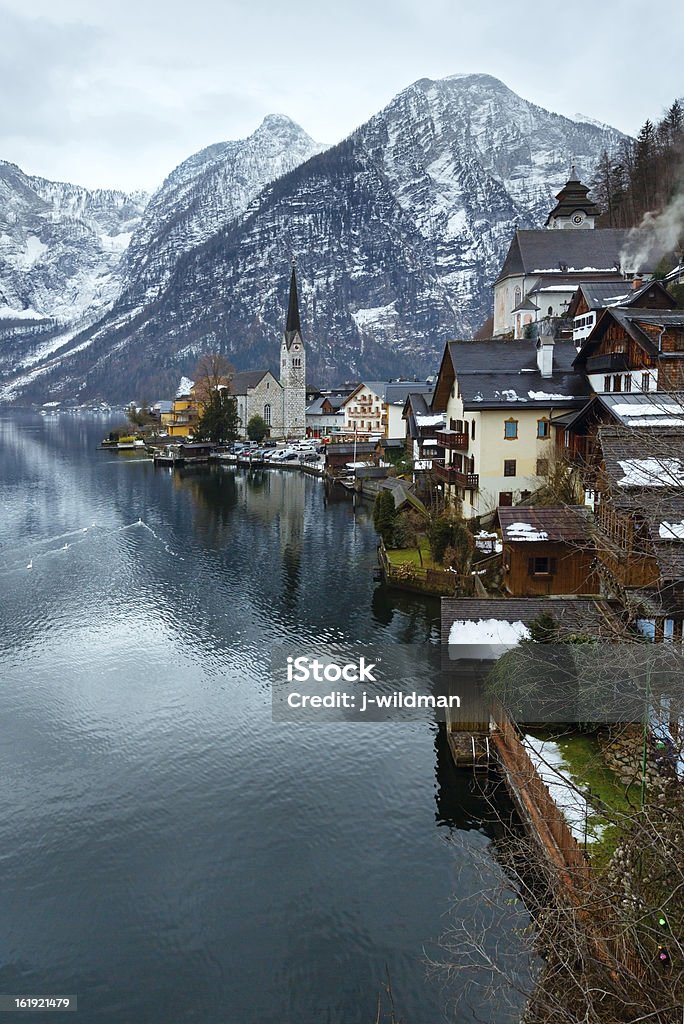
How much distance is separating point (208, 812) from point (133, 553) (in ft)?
93.3

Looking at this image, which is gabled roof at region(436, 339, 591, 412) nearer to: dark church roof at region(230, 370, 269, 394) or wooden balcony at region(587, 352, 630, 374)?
wooden balcony at region(587, 352, 630, 374)

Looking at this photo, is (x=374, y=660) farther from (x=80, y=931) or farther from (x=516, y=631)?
(x=80, y=931)

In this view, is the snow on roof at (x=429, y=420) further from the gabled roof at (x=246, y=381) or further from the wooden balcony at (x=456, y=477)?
the gabled roof at (x=246, y=381)

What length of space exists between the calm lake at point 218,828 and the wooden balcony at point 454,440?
32.4 ft

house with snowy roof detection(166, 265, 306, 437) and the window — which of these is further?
house with snowy roof detection(166, 265, 306, 437)

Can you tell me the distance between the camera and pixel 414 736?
21.4 meters

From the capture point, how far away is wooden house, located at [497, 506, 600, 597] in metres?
27.8

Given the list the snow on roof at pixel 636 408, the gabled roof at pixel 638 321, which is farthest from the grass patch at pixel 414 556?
the gabled roof at pixel 638 321

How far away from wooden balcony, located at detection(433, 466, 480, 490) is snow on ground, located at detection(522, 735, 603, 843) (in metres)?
20.9

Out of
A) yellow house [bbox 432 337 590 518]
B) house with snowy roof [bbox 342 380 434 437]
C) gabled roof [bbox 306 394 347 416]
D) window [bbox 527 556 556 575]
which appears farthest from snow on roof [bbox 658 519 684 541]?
gabled roof [bbox 306 394 347 416]

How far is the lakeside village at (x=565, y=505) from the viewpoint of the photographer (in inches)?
539

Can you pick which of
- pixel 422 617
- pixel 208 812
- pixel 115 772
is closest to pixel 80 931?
pixel 208 812

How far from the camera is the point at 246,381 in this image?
12006 centimetres

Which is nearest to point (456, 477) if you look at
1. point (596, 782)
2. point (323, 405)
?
point (596, 782)
